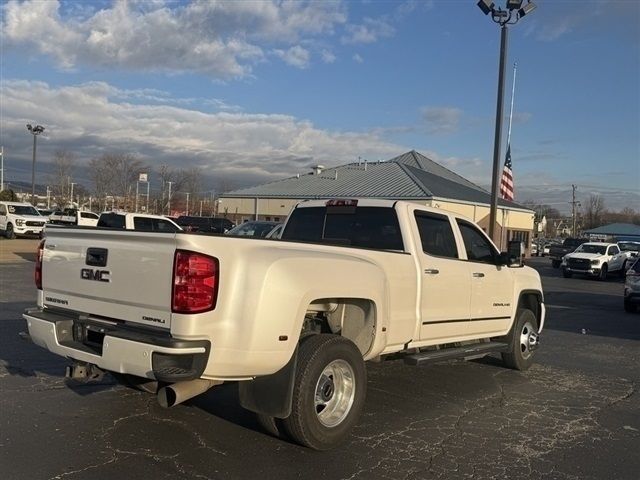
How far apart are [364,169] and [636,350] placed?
40.9 m

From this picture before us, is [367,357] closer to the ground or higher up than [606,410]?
higher up

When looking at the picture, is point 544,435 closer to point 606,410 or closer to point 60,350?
point 606,410

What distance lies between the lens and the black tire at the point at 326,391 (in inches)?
180

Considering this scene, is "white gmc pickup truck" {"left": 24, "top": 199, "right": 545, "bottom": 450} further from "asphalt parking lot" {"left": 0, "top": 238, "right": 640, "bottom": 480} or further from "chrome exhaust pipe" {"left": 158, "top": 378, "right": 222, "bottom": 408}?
"asphalt parking lot" {"left": 0, "top": 238, "right": 640, "bottom": 480}

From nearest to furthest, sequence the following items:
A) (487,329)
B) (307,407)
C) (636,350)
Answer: (307,407) < (487,329) < (636,350)

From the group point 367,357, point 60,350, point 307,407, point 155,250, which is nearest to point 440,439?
point 367,357

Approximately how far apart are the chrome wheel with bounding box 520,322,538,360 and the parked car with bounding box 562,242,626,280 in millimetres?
24043

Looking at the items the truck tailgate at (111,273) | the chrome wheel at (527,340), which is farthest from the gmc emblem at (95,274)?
the chrome wheel at (527,340)

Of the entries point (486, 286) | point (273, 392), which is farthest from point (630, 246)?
point (273, 392)

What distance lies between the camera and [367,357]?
211 inches

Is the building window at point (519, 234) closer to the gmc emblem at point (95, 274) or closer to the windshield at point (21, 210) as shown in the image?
the windshield at point (21, 210)

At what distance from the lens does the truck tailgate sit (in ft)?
13.7

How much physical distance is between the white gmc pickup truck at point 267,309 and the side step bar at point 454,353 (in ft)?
0.06

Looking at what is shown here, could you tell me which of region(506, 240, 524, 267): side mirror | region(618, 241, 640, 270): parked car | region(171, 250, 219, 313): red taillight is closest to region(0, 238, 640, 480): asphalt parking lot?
region(171, 250, 219, 313): red taillight
